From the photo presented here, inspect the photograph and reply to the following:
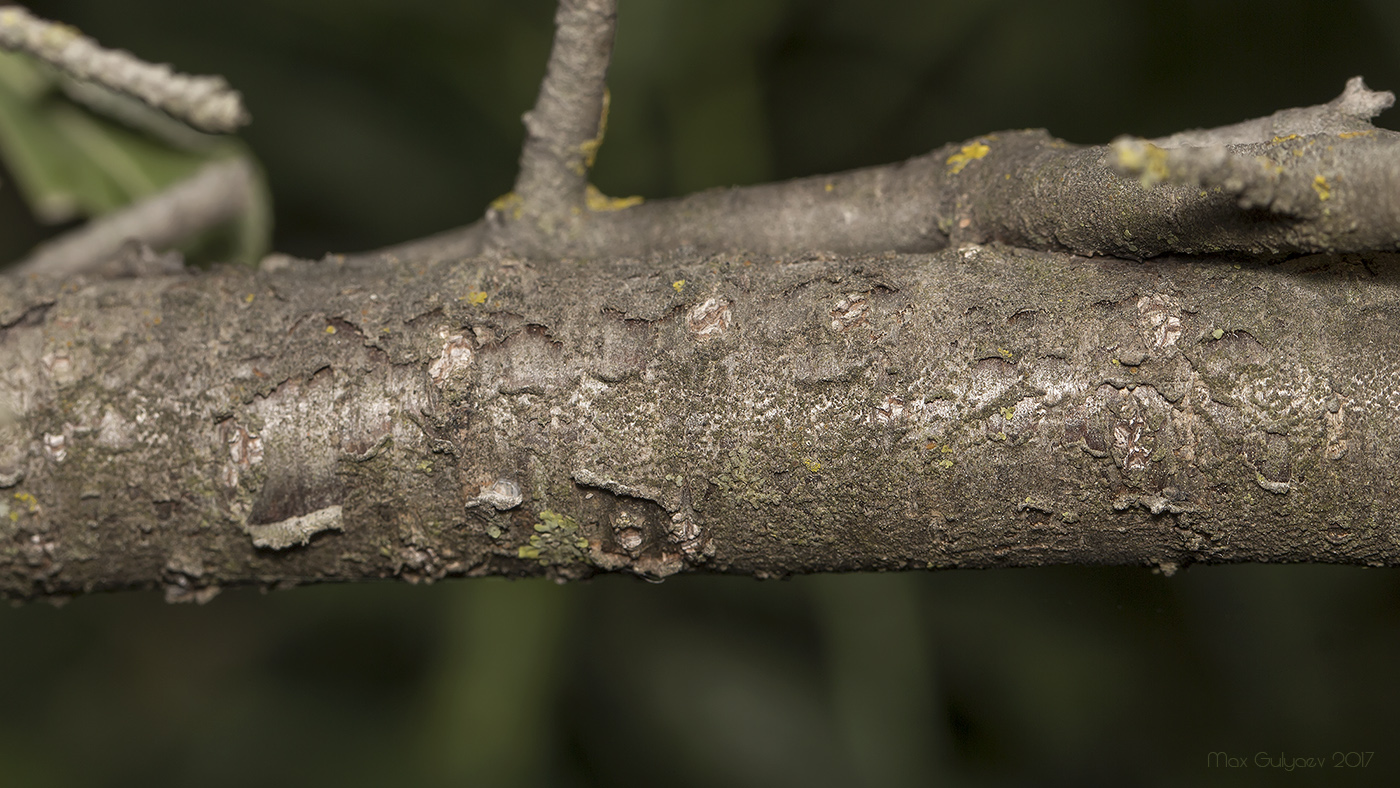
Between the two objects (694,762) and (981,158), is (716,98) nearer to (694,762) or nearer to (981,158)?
(981,158)

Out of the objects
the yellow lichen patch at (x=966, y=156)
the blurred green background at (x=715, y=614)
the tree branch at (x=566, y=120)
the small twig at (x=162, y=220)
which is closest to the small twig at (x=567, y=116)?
the tree branch at (x=566, y=120)

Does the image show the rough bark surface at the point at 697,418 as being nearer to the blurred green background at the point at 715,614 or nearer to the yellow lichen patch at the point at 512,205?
the yellow lichen patch at the point at 512,205

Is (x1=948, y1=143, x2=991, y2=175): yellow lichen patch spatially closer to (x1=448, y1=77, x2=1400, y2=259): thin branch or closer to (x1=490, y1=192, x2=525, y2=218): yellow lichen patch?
(x1=448, y1=77, x2=1400, y2=259): thin branch

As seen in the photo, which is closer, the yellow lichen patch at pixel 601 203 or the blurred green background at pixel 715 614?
the yellow lichen patch at pixel 601 203

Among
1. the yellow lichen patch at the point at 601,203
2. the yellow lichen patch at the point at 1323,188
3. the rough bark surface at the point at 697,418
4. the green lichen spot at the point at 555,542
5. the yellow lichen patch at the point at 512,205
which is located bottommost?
the green lichen spot at the point at 555,542

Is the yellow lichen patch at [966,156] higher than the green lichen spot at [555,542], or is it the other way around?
the yellow lichen patch at [966,156]

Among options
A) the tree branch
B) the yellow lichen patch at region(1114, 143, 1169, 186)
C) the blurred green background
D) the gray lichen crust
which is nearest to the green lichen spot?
the gray lichen crust
